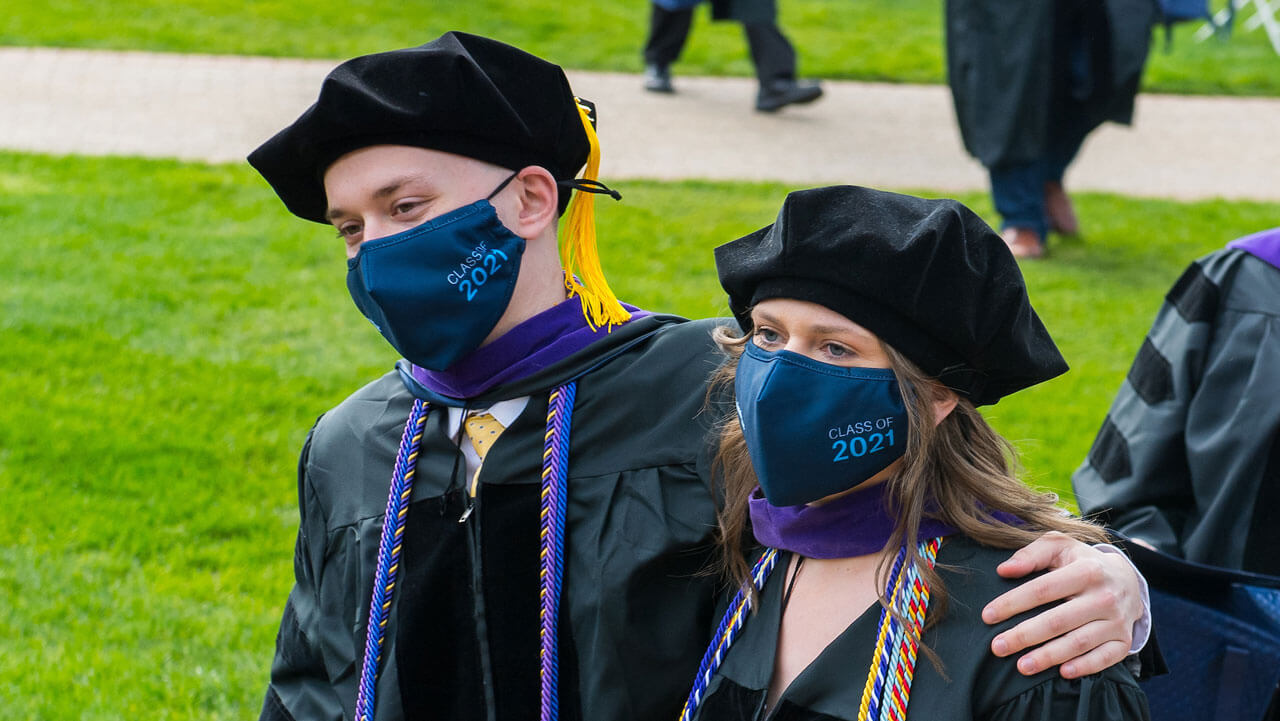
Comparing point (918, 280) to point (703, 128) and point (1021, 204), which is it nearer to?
point (1021, 204)

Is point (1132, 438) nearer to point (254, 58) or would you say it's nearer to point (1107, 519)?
point (1107, 519)

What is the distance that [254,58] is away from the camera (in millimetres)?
10094

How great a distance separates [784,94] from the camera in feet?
30.9

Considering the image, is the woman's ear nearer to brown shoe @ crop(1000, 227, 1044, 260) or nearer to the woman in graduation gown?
the woman in graduation gown

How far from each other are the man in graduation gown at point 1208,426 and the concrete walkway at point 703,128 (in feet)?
16.1

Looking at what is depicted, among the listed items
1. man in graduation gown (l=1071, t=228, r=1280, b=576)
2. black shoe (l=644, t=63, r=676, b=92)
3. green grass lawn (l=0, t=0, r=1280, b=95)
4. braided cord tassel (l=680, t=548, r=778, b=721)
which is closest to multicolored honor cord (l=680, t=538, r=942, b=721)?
braided cord tassel (l=680, t=548, r=778, b=721)

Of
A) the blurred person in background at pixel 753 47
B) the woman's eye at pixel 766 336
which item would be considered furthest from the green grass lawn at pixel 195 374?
the woman's eye at pixel 766 336

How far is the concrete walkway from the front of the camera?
339 inches

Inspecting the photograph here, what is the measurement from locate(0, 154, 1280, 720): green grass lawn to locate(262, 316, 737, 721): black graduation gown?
5.82 ft

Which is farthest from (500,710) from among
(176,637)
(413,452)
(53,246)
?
(53,246)

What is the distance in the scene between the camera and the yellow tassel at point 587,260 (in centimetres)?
272

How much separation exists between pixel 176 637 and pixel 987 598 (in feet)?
10.2

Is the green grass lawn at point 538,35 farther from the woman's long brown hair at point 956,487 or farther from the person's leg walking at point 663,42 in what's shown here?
the woman's long brown hair at point 956,487

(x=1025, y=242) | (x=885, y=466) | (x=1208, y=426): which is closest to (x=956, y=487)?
(x=885, y=466)
